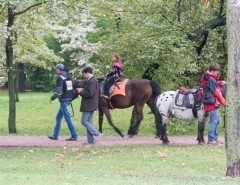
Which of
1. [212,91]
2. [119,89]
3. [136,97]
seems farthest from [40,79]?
[212,91]

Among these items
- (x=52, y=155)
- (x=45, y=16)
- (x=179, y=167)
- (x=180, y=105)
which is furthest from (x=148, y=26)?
(x=179, y=167)

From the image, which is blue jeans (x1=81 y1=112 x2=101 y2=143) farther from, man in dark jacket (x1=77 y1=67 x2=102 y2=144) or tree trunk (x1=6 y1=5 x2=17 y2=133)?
tree trunk (x1=6 y1=5 x2=17 y2=133)

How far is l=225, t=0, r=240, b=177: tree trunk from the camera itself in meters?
10.1

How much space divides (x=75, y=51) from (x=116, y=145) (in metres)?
33.1

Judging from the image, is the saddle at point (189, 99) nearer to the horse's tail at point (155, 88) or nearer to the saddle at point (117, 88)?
the horse's tail at point (155, 88)

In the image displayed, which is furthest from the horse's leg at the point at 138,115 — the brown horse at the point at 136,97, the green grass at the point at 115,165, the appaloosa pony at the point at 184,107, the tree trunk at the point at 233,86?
the tree trunk at the point at 233,86

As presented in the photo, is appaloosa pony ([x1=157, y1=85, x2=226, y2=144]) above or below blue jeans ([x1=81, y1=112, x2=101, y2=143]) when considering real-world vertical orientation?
above

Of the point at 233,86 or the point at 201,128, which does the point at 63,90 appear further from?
the point at 233,86

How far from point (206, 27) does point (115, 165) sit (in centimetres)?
904

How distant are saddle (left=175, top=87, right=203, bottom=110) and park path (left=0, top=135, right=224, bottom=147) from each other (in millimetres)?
1158

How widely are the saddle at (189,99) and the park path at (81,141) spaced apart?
3.80 feet

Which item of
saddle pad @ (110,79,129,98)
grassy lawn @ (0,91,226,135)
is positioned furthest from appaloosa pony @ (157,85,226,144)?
grassy lawn @ (0,91,226,135)

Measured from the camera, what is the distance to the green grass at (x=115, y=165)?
10106mm

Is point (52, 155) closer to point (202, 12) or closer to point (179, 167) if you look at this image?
point (179, 167)
